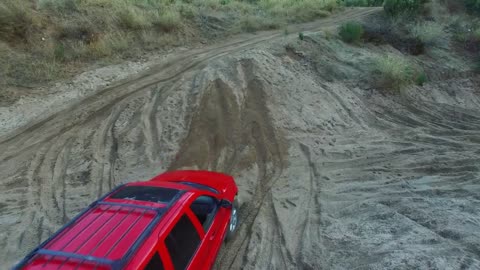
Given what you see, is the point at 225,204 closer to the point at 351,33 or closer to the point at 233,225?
the point at 233,225

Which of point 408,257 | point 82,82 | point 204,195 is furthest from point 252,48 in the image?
point 408,257

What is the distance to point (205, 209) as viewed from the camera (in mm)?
5758

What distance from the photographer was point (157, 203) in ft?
15.8

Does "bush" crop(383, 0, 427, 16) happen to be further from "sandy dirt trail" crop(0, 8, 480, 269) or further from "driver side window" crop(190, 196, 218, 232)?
"driver side window" crop(190, 196, 218, 232)

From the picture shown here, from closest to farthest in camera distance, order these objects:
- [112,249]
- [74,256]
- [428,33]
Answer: [74,256], [112,249], [428,33]

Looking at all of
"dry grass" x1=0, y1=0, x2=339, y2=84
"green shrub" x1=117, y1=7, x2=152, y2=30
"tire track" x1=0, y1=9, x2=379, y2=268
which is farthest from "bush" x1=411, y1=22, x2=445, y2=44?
"green shrub" x1=117, y1=7, x2=152, y2=30

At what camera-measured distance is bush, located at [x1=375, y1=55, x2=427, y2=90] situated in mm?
12242

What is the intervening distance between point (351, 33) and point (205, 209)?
10947 millimetres

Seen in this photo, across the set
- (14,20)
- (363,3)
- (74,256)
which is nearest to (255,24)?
(363,3)

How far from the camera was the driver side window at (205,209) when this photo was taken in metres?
5.47

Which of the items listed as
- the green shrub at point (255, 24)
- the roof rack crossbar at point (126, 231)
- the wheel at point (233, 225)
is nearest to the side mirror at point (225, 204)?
the wheel at point (233, 225)

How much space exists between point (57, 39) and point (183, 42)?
415cm

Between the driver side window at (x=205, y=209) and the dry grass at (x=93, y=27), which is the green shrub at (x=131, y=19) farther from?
the driver side window at (x=205, y=209)

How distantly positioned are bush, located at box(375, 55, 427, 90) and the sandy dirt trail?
618mm
